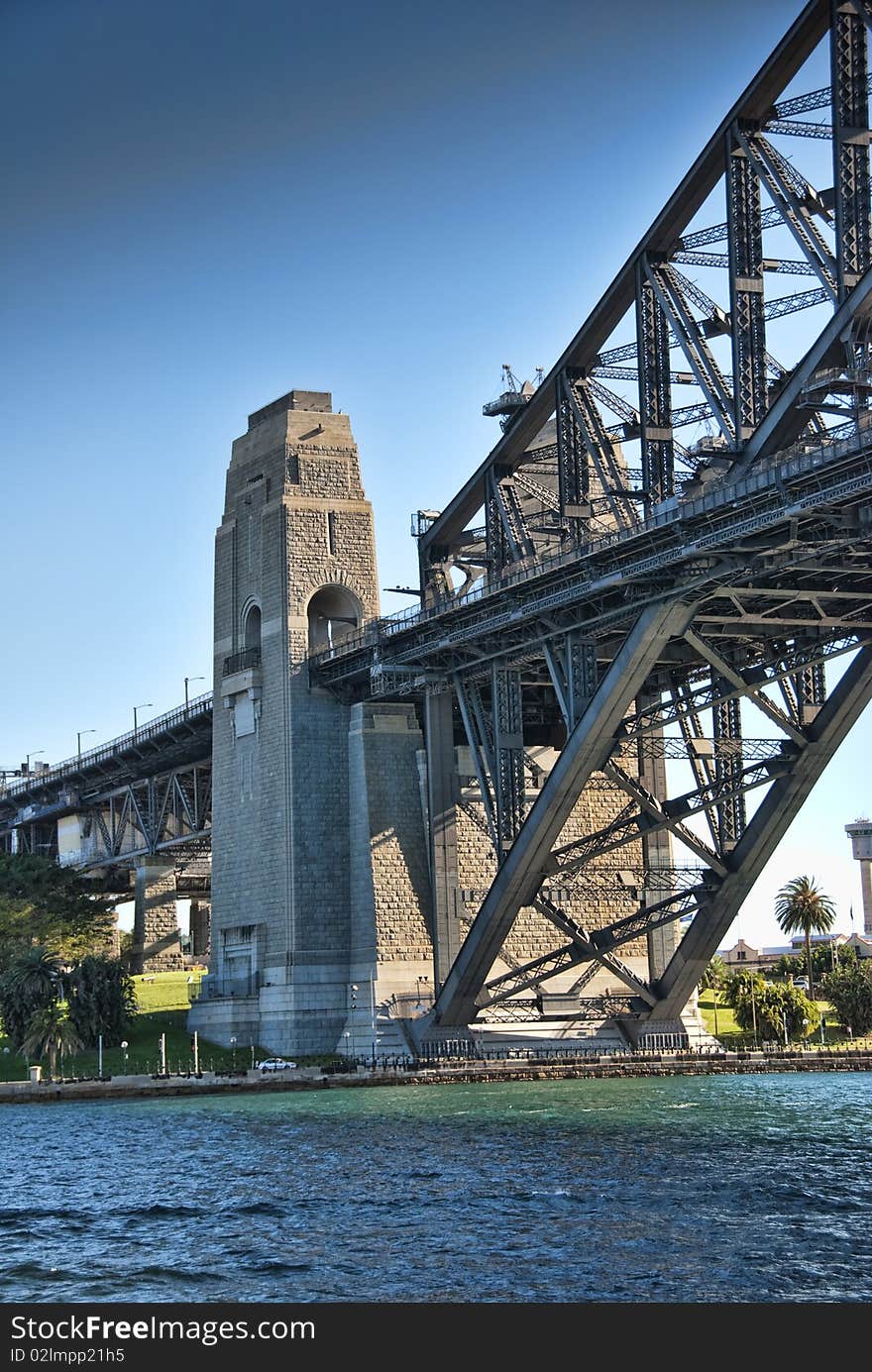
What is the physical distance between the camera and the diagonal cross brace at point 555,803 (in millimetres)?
69312

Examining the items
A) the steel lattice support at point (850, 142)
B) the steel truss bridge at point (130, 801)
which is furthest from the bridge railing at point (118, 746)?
the steel lattice support at point (850, 142)

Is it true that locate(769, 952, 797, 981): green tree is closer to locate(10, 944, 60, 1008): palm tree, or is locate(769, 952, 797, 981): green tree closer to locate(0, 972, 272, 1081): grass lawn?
locate(0, 972, 272, 1081): grass lawn

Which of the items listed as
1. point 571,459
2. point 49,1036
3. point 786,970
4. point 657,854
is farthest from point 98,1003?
point 786,970

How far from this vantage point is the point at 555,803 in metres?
74.2

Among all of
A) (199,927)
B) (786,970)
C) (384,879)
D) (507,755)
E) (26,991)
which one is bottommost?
(26,991)

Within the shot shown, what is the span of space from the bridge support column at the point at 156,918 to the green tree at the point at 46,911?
3.80m

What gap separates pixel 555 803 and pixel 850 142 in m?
26.4

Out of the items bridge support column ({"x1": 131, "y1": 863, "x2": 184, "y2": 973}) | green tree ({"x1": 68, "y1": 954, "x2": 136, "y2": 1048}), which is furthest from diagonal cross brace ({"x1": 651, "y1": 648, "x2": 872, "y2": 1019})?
bridge support column ({"x1": 131, "y1": 863, "x2": 184, "y2": 973})

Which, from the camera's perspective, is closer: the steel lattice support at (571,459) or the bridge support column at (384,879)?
the steel lattice support at (571,459)

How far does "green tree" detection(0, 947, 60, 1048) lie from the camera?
92.2 meters

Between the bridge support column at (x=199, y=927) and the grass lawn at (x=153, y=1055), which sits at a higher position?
the bridge support column at (x=199, y=927)

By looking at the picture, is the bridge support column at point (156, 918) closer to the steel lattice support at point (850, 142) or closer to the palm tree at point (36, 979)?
the palm tree at point (36, 979)

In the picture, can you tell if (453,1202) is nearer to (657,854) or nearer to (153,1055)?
(657,854)

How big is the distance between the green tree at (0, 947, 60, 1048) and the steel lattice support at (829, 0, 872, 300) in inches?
2022
